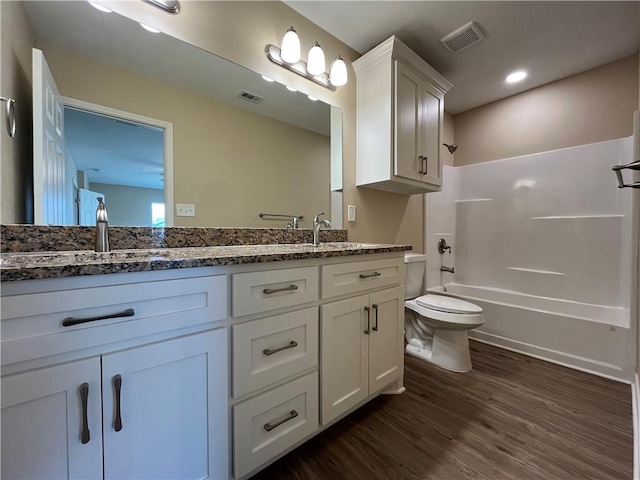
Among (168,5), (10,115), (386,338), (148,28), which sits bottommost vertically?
(386,338)

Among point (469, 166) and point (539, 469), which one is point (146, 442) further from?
point (469, 166)

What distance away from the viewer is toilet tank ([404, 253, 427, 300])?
2.15m

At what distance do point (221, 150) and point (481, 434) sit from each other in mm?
1963

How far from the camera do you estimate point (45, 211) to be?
0.96 meters

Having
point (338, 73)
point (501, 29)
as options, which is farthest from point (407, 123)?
point (501, 29)

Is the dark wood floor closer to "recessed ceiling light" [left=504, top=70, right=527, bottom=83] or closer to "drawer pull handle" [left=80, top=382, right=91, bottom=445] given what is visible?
"drawer pull handle" [left=80, top=382, right=91, bottom=445]

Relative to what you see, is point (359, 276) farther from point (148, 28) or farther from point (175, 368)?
point (148, 28)

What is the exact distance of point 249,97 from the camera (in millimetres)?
1483

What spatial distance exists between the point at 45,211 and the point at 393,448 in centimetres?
174

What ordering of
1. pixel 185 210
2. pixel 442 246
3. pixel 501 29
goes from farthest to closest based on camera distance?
pixel 442 246 < pixel 501 29 < pixel 185 210

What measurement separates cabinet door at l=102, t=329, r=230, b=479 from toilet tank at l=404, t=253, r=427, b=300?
167 centimetres

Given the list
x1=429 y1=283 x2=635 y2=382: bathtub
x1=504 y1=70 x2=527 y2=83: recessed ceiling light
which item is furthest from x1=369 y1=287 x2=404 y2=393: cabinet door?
x1=504 y1=70 x2=527 y2=83: recessed ceiling light

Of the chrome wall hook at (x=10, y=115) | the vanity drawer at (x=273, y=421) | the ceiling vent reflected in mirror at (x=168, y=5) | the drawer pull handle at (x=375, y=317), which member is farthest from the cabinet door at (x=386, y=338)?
the ceiling vent reflected in mirror at (x=168, y=5)

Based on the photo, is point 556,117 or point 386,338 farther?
point 556,117
